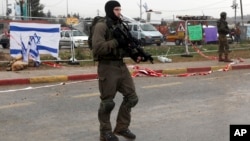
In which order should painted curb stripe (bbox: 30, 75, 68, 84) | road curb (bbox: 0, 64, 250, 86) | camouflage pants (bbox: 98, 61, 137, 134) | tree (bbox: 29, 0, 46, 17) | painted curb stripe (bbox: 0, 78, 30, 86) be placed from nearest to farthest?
1. camouflage pants (bbox: 98, 61, 137, 134)
2. painted curb stripe (bbox: 0, 78, 30, 86)
3. road curb (bbox: 0, 64, 250, 86)
4. painted curb stripe (bbox: 30, 75, 68, 84)
5. tree (bbox: 29, 0, 46, 17)

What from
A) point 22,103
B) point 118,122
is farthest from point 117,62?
point 22,103

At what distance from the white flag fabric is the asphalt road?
273 centimetres

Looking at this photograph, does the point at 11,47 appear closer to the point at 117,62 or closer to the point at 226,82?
the point at 226,82

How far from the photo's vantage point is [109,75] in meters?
5.39

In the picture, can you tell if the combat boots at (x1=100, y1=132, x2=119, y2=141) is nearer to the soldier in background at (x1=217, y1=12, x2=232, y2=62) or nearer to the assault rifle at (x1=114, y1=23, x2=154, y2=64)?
the assault rifle at (x1=114, y1=23, x2=154, y2=64)

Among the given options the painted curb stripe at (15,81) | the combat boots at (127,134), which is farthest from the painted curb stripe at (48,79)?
the combat boots at (127,134)

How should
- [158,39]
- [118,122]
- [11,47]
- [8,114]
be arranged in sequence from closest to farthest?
1. [118,122]
2. [8,114]
3. [11,47]
4. [158,39]

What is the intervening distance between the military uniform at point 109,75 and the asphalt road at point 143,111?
0.43 meters

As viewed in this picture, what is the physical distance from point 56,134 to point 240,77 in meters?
7.60

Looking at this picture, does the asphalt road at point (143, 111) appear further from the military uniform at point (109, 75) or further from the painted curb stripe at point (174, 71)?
the painted curb stripe at point (174, 71)

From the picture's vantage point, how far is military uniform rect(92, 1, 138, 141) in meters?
5.25

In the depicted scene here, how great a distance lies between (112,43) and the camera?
5199mm

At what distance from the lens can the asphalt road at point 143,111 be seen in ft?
19.7

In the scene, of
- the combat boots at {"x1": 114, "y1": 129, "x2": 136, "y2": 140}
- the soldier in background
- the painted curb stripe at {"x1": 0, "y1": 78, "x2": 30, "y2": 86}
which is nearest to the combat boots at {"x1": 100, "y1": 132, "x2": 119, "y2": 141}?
the combat boots at {"x1": 114, "y1": 129, "x2": 136, "y2": 140}
